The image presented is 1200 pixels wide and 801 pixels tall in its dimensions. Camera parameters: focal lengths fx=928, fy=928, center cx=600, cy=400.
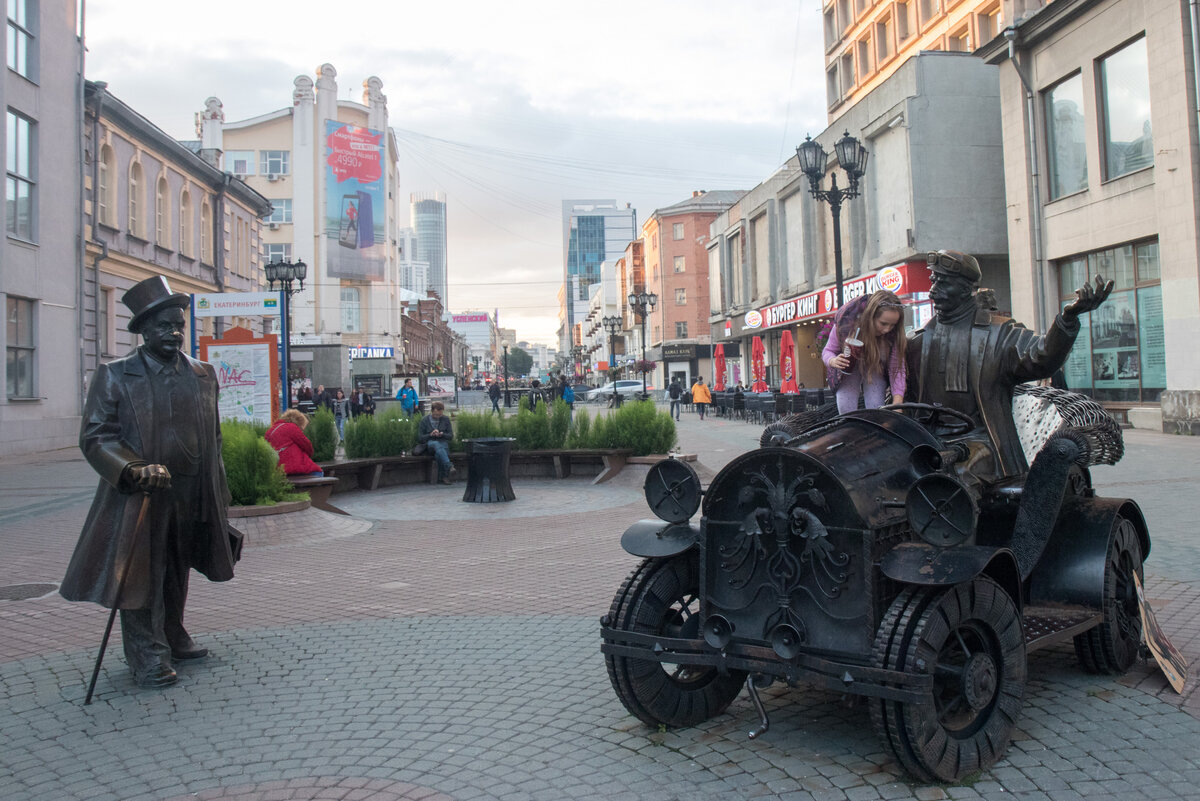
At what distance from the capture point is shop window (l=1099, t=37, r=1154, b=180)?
1894 centimetres

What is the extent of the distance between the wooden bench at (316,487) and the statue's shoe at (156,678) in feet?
20.6

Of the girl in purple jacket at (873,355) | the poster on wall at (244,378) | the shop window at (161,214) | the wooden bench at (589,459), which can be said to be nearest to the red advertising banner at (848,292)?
the wooden bench at (589,459)

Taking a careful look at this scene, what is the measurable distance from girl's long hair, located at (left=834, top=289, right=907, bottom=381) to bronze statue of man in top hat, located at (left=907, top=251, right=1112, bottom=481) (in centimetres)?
13

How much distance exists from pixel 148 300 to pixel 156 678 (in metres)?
1.98

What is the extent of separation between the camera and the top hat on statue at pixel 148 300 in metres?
4.92

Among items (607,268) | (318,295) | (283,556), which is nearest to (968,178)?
(283,556)

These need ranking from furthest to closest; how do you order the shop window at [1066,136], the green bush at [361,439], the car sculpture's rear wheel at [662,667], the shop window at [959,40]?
the shop window at [959,40] < the shop window at [1066,136] < the green bush at [361,439] < the car sculpture's rear wheel at [662,667]

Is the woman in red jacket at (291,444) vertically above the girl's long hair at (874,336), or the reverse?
the girl's long hair at (874,336)

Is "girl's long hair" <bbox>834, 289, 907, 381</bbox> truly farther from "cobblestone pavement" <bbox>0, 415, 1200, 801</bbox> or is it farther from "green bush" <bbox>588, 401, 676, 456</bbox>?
"green bush" <bbox>588, 401, 676, 456</bbox>

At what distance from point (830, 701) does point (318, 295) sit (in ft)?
219

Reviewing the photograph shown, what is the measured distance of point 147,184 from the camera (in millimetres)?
28406

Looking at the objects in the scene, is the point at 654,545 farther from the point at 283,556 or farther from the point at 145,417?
the point at 283,556

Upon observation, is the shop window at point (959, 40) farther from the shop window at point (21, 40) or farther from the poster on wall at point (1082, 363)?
the shop window at point (21, 40)

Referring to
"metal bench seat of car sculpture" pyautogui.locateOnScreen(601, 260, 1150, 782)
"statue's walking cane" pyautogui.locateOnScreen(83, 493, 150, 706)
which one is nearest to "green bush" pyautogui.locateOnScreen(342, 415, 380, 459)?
"statue's walking cane" pyautogui.locateOnScreen(83, 493, 150, 706)
